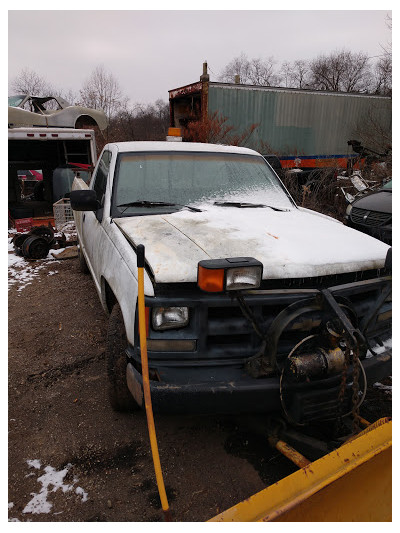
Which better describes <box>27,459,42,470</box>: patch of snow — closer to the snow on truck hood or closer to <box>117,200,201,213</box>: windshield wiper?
the snow on truck hood

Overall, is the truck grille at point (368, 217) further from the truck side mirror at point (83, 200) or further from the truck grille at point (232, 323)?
the truck side mirror at point (83, 200)

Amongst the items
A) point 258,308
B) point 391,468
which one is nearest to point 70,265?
point 258,308

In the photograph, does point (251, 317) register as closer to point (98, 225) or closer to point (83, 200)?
point (83, 200)

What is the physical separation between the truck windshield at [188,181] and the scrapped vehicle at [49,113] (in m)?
8.21

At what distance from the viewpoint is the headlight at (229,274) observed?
181cm

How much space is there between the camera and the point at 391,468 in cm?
168

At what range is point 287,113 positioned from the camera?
13469mm

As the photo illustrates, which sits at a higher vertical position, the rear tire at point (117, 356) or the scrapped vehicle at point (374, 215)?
the scrapped vehicle at point (374, 215)

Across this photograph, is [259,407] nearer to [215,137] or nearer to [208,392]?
[208,392]

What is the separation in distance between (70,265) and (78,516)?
4894 mm

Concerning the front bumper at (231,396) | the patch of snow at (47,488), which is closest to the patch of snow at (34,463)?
the patch of snow at (47,488)

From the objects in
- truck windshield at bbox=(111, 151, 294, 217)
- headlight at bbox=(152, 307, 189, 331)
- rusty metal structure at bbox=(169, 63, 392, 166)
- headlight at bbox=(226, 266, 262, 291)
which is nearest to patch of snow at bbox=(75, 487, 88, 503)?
headlight at bbox=(152, 307, 189, 331)

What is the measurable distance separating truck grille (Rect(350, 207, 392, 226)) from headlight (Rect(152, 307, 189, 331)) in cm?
481

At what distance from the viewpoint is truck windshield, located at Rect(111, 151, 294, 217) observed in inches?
127
